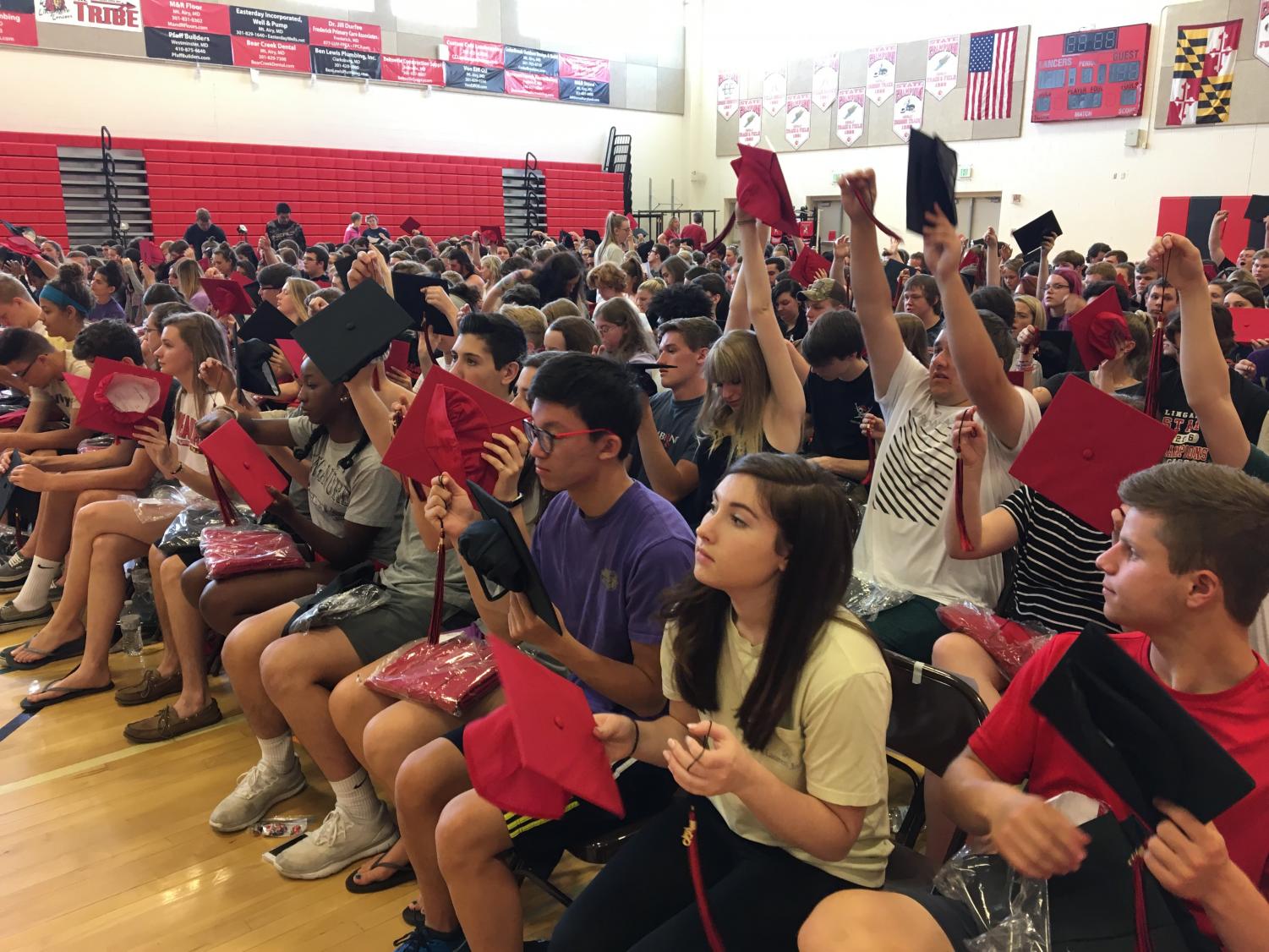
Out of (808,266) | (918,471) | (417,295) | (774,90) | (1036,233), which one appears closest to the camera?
(918,471)

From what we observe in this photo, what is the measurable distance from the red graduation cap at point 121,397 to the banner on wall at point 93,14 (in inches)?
509

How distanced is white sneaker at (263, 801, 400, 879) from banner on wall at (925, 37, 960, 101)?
1639cm

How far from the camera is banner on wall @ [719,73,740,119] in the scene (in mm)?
19438

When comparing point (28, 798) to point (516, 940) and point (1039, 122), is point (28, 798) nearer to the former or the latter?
point (516, 940)

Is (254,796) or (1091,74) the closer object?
(254,796)

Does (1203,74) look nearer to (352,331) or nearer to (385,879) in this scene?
(352,331)

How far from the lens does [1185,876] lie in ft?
3.56

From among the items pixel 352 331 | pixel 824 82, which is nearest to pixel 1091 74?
pixel 824 82

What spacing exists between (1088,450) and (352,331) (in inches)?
78.4

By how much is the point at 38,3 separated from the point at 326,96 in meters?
4.32

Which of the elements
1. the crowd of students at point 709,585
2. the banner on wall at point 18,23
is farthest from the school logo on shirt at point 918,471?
the banner on wall at point 18,23

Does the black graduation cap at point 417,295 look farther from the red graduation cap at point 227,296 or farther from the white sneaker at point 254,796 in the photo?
the white sneaker at point 254,796

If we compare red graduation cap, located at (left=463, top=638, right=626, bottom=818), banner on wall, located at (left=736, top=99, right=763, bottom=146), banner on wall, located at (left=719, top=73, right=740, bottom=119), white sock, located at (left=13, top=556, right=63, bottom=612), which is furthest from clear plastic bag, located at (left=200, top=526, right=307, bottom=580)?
banner on wall, located at (left=719, top=73, right=740, bottom=119)

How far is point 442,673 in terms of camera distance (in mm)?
2359
